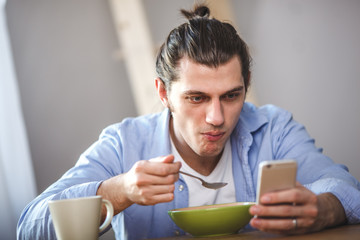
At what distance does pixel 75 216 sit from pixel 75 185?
374 mm

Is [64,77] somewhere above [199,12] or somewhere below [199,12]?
below

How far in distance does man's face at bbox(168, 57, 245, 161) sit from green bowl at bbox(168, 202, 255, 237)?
356 millimetres

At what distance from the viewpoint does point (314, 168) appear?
1.33 meters

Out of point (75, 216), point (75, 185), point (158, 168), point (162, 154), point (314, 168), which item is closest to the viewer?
point (75, 216)

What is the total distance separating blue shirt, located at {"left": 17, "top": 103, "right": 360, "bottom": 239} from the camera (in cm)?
127

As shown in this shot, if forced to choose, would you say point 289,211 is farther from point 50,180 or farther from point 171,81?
point 50,180

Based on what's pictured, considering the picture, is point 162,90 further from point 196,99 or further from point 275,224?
point 275,224

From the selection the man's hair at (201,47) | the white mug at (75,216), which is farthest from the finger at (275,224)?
the man's hair at (201,47)

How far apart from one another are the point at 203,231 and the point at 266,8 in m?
2.23

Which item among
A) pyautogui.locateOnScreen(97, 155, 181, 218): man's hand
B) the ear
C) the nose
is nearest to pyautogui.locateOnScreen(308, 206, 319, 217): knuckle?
pyautogui.locateOnScreen(97, 155, 181, 218): man's hand

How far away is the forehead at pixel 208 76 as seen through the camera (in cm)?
132

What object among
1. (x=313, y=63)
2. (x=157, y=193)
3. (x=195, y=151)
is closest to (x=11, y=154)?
(x=195, y=151)

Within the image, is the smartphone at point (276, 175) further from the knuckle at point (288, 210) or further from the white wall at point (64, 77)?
the white wall at point (64, 77)

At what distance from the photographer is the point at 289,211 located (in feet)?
2.99
